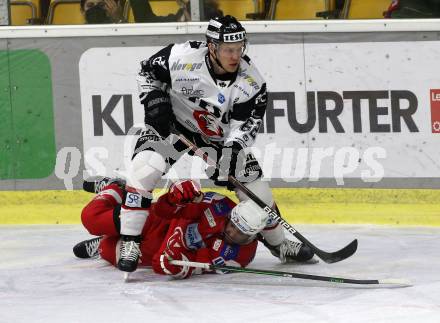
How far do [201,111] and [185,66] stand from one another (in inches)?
8.8

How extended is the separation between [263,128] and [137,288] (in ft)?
8.02

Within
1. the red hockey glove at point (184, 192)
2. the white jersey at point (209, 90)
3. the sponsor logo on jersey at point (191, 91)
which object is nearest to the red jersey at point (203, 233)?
the red hockey glove at point (184, 192)

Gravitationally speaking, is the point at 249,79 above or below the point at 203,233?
above

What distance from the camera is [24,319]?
168 inches

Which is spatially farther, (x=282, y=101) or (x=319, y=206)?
(x=282, y=101)

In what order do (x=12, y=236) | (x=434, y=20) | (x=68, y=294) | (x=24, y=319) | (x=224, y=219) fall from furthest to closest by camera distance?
1. (x=434, y=20)
2. (x=12, y=236)
3. (x=224, y=219)
4. (x=68, y=294)
5. (x=24, y=319)

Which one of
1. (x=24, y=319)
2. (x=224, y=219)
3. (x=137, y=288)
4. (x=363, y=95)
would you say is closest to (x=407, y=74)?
(x=363, y=95)

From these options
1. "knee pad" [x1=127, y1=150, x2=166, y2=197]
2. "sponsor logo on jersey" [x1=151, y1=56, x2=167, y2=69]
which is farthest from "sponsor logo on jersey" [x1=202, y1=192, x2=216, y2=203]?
"sponsor logo on jersey" [x1=151, y1=56, x2=167, y2=69]

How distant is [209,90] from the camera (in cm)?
515

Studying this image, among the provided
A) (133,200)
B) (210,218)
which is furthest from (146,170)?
(210,218)

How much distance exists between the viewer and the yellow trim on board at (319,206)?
21.7 ft

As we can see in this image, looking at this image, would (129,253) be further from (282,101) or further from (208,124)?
(282,101)

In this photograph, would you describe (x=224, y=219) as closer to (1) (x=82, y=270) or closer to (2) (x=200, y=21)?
(1) (x=82, y=270)

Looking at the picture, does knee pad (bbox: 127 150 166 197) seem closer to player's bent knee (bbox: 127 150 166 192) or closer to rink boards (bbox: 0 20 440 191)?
player's bent knee (bbox: 127 150 166 192)
